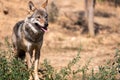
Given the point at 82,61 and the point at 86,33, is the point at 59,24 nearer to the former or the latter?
the point at 86,33

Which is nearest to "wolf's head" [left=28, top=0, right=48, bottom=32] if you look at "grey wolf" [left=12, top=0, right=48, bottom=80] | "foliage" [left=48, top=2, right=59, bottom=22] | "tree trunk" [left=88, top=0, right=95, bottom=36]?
"grey wolf" [left=12, top=0, right=48, bottom=80]

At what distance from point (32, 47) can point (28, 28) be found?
0.46m

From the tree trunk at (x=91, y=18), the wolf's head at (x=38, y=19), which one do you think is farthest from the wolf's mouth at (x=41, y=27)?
the tree trunk at (x=91, y=18)

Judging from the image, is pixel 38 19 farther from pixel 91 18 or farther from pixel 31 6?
pixel 91 18

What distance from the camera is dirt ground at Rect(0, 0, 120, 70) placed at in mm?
14223

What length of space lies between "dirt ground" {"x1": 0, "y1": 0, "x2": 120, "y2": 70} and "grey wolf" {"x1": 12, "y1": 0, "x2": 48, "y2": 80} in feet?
6.66

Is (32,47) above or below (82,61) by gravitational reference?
above

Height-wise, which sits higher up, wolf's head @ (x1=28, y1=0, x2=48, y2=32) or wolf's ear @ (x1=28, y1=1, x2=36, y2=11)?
wolf's ear @ (x1=28, y1=1, x2=36, y2=11)

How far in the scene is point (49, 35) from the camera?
1755 centimetres

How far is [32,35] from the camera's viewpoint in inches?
355

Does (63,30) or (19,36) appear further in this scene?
(63,30)

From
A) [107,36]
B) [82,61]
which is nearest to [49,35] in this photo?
[107,36]

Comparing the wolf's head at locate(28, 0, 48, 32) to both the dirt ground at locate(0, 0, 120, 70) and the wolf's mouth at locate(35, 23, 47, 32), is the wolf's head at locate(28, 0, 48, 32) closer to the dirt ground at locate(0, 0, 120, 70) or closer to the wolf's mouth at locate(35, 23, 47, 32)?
the wolf's mouth at locate(35, 23, 47, 32)

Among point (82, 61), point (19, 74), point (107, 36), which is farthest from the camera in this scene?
point (107, 36)
